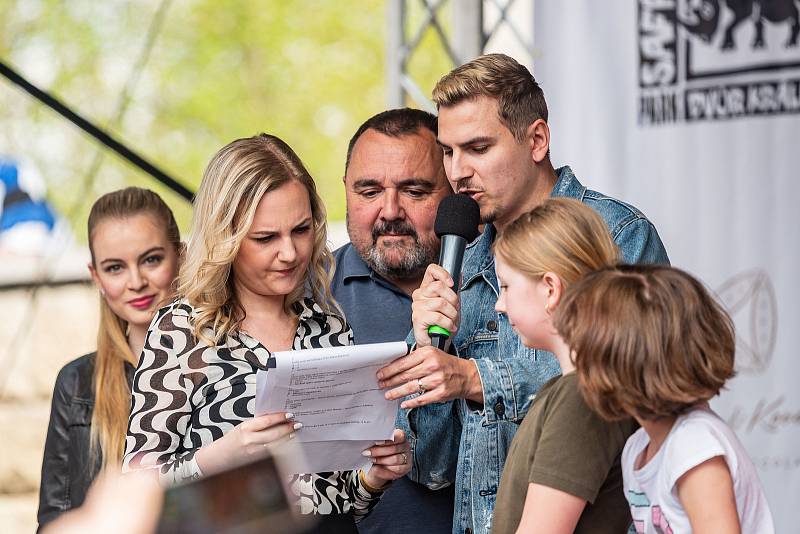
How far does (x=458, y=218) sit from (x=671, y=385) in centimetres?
75

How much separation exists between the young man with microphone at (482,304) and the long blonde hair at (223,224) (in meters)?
0.40

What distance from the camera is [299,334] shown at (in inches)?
99.6

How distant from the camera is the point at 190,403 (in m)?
2.30

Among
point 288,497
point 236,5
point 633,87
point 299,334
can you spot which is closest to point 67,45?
point 236,5

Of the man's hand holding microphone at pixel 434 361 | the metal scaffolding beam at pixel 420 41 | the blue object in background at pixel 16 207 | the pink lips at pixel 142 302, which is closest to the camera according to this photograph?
the man's hand holding microphone at pixel 434 361

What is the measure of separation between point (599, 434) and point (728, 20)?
7.64 feet

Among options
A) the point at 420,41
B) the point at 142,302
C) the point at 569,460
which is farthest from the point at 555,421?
the point at 420,41

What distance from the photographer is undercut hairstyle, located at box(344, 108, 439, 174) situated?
3126mm

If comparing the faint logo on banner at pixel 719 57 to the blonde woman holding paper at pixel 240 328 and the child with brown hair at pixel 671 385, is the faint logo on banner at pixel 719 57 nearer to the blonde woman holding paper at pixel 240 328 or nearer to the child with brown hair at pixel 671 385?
the blonde woman holding paper at pixel 240 328

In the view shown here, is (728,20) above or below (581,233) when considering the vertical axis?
above

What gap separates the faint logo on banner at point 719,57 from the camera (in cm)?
381

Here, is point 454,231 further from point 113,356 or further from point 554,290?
point 113,356

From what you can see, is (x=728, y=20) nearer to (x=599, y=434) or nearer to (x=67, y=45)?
(x=599, y=434)

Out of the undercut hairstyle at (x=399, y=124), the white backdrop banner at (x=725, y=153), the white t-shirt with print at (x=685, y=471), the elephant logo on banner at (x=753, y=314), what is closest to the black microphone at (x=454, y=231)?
the white t-shirt with print at (x=685, y=471)
